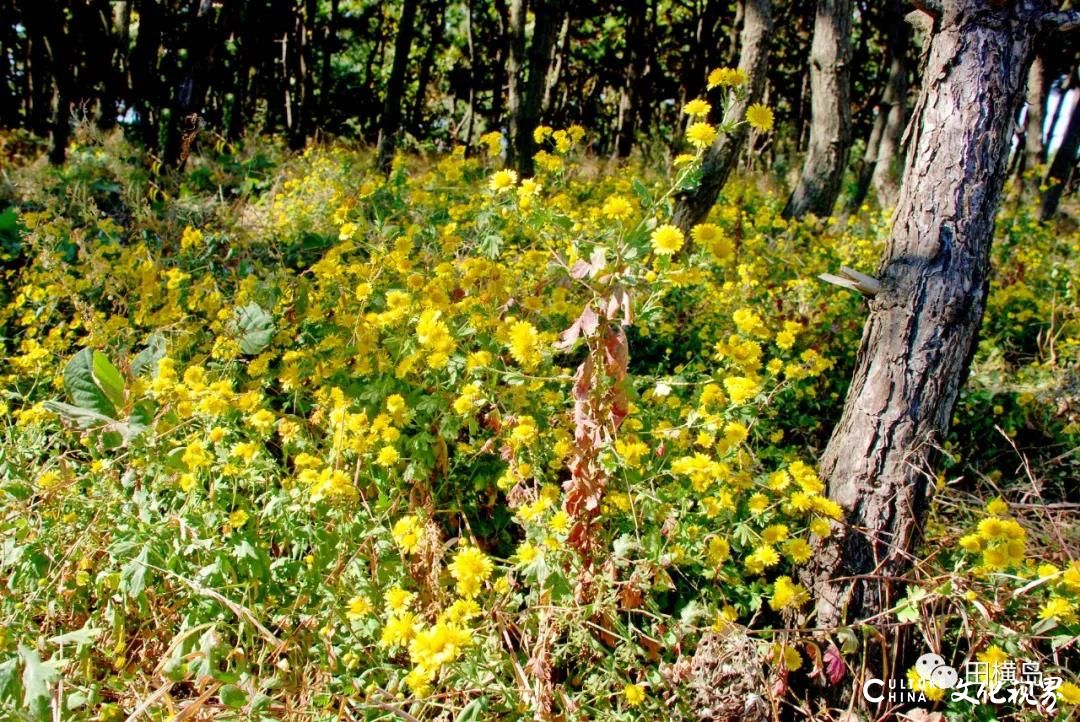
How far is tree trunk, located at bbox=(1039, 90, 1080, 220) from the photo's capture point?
7.45 metres

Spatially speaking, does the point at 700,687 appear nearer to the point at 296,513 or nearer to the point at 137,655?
the point at 296,513

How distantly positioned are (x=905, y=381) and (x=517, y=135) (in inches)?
196

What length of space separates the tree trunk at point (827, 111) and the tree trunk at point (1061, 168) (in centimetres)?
273

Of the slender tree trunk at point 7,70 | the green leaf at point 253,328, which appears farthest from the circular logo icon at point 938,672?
the slender tree trunk at point 7,70

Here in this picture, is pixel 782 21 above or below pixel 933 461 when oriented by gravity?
above

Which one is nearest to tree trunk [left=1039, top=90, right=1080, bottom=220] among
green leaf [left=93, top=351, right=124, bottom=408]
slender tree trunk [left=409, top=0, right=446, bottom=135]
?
green leaf [left=93, top=351, right=124, bottom=408]

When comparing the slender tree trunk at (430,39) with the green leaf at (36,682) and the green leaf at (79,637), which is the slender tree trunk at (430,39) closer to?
the green leaf at (79,637)

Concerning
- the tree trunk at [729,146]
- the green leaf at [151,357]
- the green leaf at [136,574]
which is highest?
the tree trunk at [729,146]

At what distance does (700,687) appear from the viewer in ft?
6.43

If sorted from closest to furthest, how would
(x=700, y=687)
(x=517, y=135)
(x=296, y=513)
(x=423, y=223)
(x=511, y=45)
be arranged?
1. (x=700, y=687)
2. (x=296, y=513)
3. (x=423, y=223)
4. (x=517, y=135)
5. (x=511, y=45)

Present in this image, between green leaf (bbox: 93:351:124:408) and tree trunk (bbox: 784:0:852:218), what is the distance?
514 cm

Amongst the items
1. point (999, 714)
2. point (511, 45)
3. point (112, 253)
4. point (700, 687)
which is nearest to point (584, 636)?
point (700, 687)

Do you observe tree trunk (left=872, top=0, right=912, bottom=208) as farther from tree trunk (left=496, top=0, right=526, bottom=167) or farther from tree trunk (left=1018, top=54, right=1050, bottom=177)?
tree trunk (left=496, top=0, right=526, bottom=167)

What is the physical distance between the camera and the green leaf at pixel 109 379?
2211 millimetres
